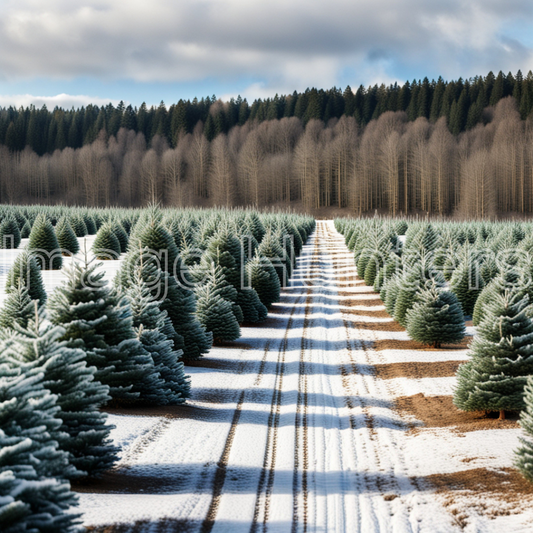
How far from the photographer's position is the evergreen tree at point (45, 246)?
1346 inches

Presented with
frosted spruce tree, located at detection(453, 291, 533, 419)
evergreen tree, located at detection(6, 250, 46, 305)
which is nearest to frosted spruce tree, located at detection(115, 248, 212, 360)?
evergreen tree, located at detection(6, 250, 46, 305)

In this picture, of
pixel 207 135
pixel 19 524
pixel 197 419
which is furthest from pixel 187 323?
pixel 207 135

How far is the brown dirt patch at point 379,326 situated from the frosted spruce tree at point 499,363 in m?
9.76

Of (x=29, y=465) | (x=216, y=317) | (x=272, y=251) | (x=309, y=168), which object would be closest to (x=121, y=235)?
(x=272, y=251)

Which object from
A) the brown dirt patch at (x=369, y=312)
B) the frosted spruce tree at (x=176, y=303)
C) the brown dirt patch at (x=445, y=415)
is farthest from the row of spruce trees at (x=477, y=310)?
the frosted spruce tree at (x=176, y=303)

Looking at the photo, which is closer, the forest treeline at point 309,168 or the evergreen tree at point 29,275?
the evergreen tree at point 29,275

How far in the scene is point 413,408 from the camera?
39.1 ft

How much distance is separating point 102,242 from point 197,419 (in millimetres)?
30596

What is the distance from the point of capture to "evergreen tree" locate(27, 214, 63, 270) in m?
34.2

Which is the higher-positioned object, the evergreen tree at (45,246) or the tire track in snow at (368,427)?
the evergreen tree at (45,246)

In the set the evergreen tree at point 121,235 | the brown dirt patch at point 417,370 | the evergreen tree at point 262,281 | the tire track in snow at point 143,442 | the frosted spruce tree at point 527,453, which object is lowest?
the brown dirt patch at point 417,370

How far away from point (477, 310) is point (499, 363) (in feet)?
34.2

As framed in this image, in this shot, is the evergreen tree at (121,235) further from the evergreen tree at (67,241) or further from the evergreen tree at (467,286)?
the evergreen tree at (467,286)

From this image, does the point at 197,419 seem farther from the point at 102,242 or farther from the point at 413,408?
the point at 102,242
